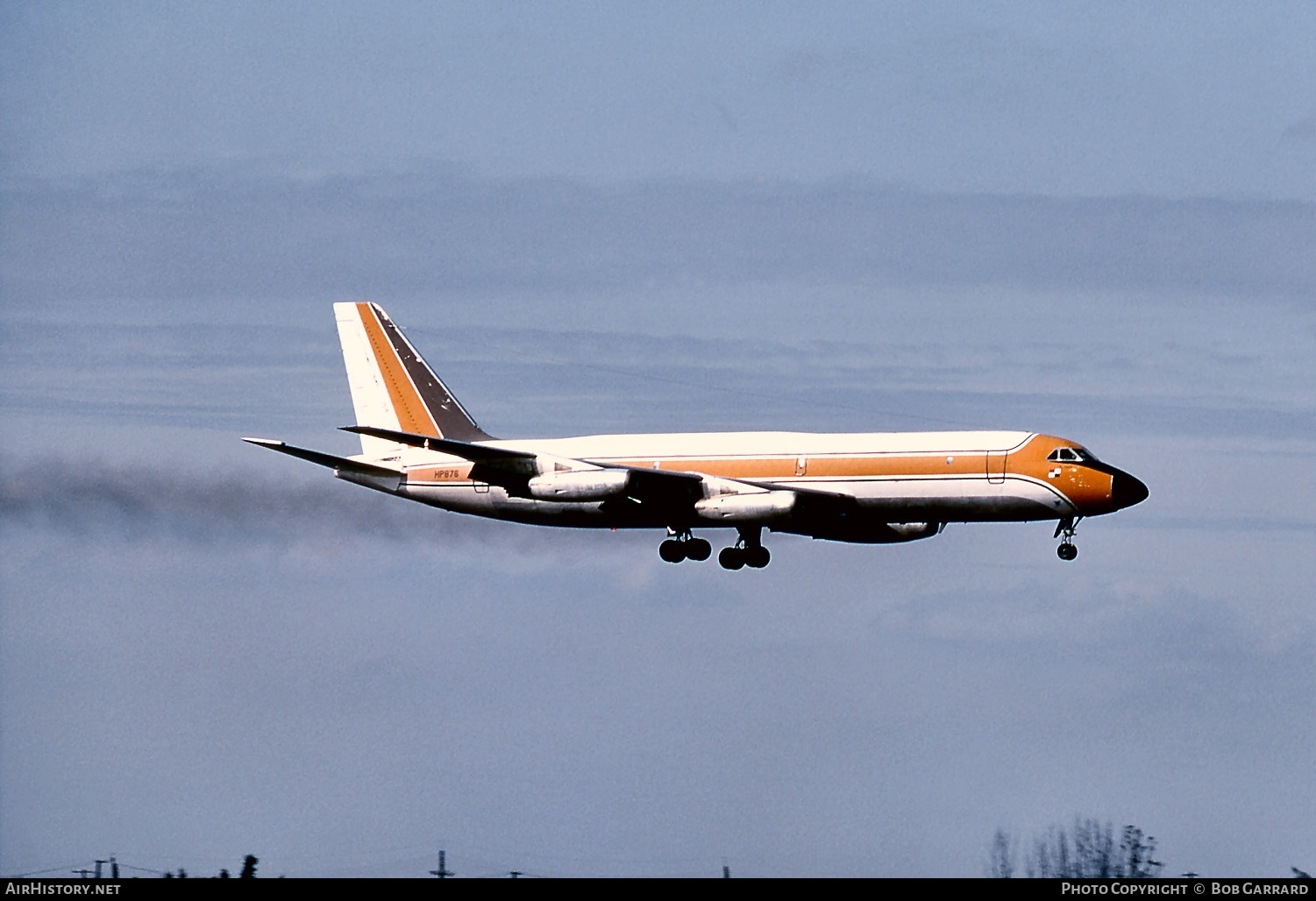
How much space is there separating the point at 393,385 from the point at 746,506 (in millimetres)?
23078

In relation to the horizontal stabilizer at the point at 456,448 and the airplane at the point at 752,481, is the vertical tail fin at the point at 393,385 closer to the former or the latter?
the airplane at the point at 752,481

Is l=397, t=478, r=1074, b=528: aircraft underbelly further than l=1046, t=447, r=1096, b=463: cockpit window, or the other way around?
l=1046, t=447, r=1096, b=463: cockpit window

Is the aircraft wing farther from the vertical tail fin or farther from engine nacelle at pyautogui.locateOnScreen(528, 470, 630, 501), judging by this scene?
the vertical tail fin

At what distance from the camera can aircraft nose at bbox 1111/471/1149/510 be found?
10125 centimetres

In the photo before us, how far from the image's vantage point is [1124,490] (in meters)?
101

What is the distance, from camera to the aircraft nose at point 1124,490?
101250 millimetres

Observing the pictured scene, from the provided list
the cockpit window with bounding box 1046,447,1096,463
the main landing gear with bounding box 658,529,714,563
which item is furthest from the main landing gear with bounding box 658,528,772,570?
the cockpit window with bounding box 1046,447,1096,463

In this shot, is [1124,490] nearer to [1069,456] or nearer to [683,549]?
[1069,456]

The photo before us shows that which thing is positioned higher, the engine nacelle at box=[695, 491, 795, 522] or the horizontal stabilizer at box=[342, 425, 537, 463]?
the horizontal stabilizer at box=[342, 425, 537, 463]

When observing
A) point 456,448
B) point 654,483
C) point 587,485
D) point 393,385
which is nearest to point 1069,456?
point 654,483

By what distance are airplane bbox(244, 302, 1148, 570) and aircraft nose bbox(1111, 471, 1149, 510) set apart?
5cm

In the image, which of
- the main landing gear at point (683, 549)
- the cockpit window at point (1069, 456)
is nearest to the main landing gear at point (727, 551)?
the main landing gear at point (683, 549)
